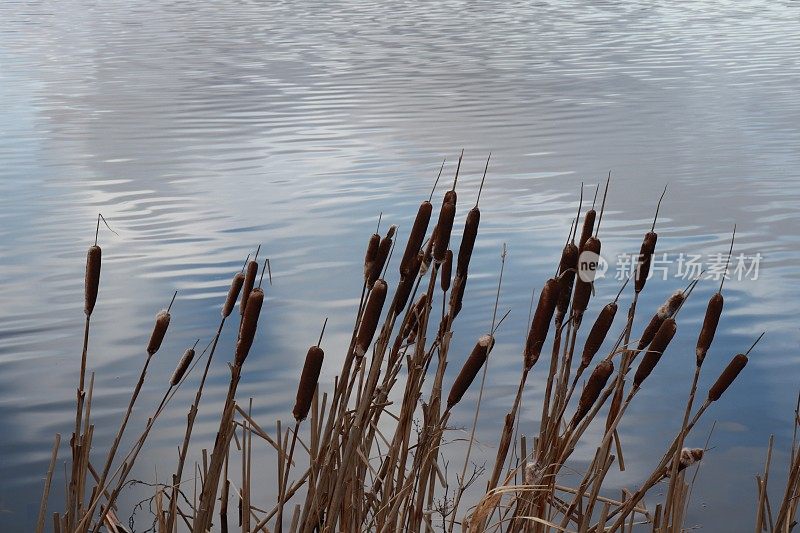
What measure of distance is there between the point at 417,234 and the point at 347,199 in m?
4.82

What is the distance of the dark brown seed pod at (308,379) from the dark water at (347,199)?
5.63ft

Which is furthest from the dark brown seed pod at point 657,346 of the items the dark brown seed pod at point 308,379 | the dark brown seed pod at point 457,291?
the dark brown seed pod at point 308,379

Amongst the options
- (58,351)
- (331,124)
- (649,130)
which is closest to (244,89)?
(331,124)

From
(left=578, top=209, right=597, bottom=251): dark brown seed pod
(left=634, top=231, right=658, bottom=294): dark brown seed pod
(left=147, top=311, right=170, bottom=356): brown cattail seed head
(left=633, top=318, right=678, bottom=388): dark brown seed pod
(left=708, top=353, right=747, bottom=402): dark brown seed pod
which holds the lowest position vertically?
(left=708, top=353, right=747, bottom=402): dark brown seed pod

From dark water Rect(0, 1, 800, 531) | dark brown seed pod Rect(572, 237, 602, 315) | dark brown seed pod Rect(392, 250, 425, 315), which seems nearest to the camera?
dark brown seed pod Rect(572, 237, 602, 315)

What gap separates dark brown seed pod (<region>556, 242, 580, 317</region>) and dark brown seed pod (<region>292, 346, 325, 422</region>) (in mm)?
327

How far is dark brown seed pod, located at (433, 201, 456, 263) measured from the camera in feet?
4.90

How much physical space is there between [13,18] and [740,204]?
56.9 feet

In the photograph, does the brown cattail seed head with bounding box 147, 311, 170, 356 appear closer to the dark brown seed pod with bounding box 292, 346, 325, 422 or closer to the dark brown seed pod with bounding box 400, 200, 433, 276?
the dark brown seed pod with bounding box 292, 346, 325, 422

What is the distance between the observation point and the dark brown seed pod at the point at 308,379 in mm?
1342

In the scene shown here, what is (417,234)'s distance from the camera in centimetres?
149

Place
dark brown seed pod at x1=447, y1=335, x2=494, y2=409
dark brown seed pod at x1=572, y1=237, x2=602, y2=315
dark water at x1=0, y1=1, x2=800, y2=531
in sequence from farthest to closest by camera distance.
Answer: dark water at x1=0, y1=1, x2=800, y2=531, dark brown seed pod at x1=572, y1=237, x2=602, y2=315, dark brown seed pod at x1=447, y1=335, x2=494, y2=409

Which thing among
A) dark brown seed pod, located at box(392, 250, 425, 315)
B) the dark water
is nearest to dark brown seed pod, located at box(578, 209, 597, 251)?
dark brown seed pod, located at box(392, 250, 425, 315)

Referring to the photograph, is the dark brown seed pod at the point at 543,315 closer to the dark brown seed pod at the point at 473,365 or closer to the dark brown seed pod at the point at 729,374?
the dark brown seed pod at the point at 473,365
